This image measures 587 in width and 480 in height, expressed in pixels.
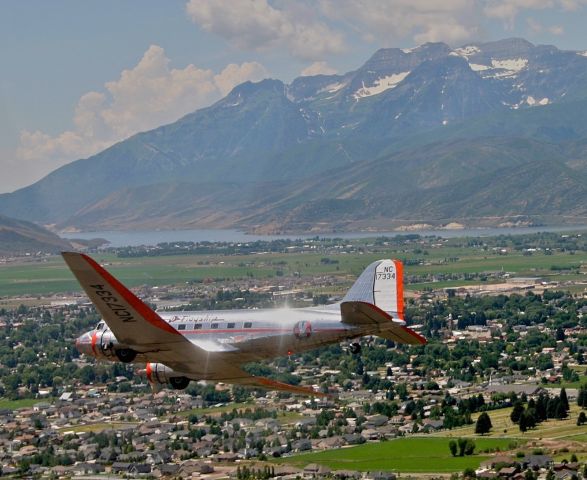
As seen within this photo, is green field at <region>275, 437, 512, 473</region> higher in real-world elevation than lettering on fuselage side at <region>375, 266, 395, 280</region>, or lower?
lower

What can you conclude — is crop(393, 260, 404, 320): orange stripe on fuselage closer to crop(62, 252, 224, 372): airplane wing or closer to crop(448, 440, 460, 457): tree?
crop(62, 252, 224, 372): airplane wing

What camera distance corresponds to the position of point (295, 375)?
622 ft

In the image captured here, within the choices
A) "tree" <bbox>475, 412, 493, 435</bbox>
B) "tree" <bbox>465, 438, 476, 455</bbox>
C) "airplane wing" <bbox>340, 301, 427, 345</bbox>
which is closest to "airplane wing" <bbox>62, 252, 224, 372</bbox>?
"airplane wing" <bbox>340, 301, 427, 345</bbox>

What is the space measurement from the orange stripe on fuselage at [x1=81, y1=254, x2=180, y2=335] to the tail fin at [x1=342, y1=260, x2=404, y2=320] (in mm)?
10910

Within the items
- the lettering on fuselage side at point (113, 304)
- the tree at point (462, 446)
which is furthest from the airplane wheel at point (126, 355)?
the tree at point (462, 446)

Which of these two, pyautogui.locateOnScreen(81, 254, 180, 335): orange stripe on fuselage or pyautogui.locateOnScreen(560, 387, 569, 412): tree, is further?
pyautogui.locateOnScreen(560, 387, 569, 412): tree

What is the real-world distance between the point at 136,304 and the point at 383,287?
14777 mm

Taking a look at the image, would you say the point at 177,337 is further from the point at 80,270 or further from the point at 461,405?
the point at 461,405

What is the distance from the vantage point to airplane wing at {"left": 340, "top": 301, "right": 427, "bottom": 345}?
71.1m

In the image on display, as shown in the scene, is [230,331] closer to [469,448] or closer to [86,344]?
[86,344]

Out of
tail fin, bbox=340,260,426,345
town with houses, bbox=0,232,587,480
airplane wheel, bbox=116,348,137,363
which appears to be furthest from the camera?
town with houses, bbox=0,232,587,480

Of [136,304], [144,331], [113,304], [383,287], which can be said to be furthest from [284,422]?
[113,304]

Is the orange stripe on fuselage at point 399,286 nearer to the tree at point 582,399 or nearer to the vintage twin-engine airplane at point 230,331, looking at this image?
the vintage twin-engine airplane at point 230,331

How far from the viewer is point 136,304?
7069cm
